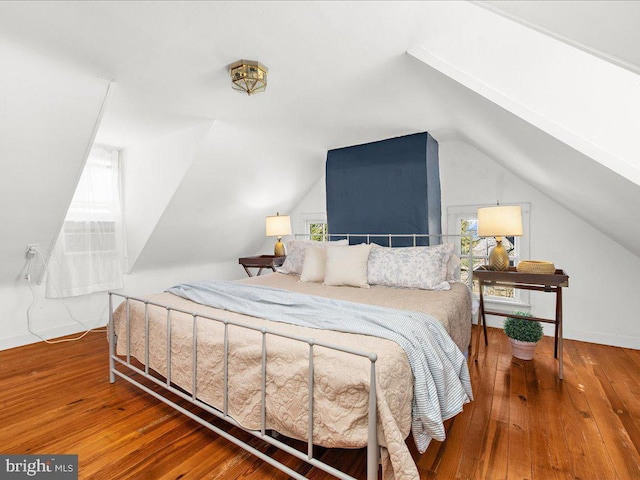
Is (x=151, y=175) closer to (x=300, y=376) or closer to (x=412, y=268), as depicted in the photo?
(x=412, y=268)

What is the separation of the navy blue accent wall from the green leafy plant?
1.15 m

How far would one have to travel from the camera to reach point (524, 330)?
8.98 feet

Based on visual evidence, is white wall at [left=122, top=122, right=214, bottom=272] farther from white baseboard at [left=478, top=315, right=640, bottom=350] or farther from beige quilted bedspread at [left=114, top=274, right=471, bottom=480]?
white baseboard at [left=478, top=315, right=640, bottom=350]

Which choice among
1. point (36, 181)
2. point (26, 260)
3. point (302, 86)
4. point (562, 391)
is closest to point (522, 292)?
point (562, 391)

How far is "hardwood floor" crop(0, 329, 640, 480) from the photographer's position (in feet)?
5.02

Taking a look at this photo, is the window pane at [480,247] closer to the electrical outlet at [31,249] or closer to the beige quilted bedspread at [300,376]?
the beige quilted bedspread at [300,376]

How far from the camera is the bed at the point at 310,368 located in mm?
1222

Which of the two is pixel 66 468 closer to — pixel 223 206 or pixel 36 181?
pixel 36 181

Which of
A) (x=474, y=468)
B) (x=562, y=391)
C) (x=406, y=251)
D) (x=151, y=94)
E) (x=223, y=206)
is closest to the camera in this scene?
(x=474, y=468)

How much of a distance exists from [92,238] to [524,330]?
14.0 feet

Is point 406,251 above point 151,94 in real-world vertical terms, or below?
below

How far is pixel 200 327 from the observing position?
1.80 meters

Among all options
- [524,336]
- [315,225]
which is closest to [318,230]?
[315,225]

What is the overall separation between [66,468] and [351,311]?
1546 millimetres
